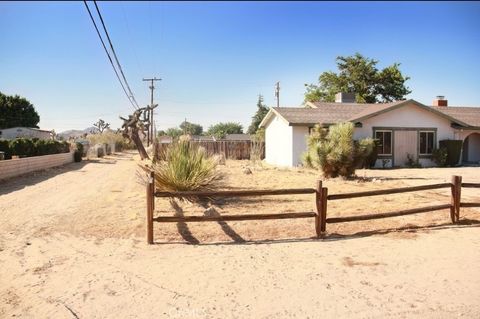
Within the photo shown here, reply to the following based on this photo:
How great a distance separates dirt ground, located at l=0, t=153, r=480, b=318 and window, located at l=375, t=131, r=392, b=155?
43.9 ft

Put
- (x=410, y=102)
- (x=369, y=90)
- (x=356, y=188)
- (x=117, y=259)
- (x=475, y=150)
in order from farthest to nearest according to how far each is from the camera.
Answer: (x=369, y=90) < (x=475, y=150) < (x=410, y=102) < (x=356, y=188) < (x=117, y=259)

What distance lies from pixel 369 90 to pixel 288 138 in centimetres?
2396

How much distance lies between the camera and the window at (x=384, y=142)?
72.3 ft

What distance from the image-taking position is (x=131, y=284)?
4668mm

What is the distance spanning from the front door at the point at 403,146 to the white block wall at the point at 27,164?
760 inches

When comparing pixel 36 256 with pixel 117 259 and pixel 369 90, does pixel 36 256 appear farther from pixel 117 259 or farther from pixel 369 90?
pixel 369 90

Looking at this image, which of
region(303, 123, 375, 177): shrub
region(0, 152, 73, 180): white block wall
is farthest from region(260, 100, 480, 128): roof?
region(0, 152, 73, 180): white block wall

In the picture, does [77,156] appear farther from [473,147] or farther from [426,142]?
[473,147]

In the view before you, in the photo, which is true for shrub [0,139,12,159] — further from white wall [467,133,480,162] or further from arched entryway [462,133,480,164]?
white wall [467,133,480,162]

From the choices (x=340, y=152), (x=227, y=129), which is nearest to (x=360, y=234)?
(x=340, y=152)

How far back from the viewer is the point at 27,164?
1714cm

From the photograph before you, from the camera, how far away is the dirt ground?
407cm

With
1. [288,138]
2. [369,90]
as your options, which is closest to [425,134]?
[288,138]

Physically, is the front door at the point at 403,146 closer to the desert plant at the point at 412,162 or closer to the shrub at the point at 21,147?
the desert plant at the point at 412,162
